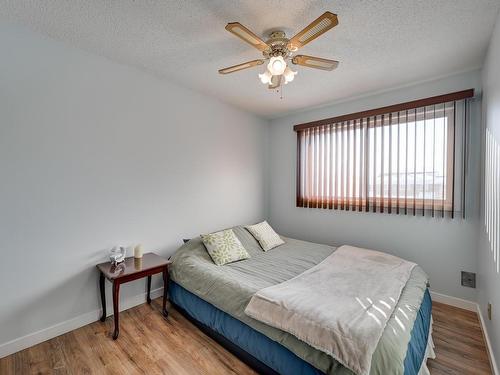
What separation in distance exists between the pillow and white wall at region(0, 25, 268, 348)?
2.50ft

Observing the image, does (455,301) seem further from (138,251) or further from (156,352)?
(138,251)

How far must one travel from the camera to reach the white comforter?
1.28 metres

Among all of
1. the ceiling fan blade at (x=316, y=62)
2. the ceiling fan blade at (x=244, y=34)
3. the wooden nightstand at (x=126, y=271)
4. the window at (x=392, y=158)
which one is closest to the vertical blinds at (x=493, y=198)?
the window at (x=392, y=158)

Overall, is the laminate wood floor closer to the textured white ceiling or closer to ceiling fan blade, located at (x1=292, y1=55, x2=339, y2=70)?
ceiling fan blade, located at (x1=292, y1=55, x2=339, y2=70)

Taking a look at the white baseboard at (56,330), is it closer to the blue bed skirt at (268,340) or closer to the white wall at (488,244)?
the blue bed skirt at (268,340)

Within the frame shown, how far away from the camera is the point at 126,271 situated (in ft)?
6.76

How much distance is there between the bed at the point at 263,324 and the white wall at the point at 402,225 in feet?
1.88

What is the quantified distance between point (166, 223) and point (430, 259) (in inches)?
120

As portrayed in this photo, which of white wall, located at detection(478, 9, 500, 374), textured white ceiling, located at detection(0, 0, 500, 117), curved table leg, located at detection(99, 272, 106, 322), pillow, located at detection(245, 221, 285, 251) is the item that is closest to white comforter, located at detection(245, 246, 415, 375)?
white wall, located at detection(478, 9, 500, 374)

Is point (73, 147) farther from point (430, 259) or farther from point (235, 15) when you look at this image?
point (430, 259)

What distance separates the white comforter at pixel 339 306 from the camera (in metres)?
1.28

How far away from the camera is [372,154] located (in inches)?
118

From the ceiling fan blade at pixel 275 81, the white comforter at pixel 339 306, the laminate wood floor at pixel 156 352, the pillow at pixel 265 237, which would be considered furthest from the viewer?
the pillow at pixel 265 237

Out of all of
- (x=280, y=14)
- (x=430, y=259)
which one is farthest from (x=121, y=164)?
(x=430, y=259)
